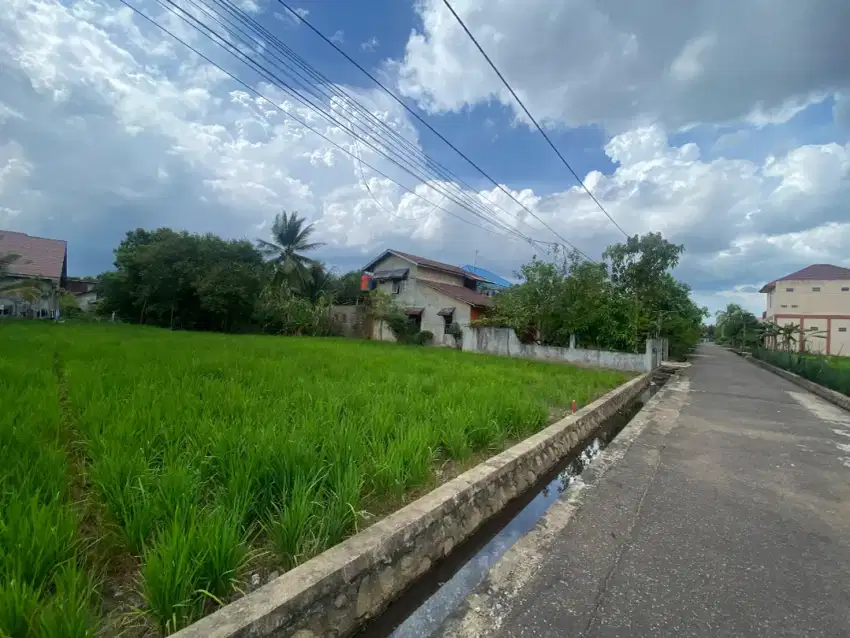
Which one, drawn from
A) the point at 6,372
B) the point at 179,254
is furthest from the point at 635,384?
the point at 179,254

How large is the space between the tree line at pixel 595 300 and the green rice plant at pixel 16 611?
49.5 feet

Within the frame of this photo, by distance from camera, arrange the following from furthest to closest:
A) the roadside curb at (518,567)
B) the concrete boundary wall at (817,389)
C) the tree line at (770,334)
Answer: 1. the tree line at (770,334)
2. the concrete boundary wall at (817,389)
3. the roadside curb at (518,567)

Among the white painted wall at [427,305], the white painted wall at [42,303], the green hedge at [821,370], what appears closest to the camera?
the green hedge at [821,370]

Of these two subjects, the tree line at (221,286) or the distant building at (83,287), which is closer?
the tree line at (221,286)


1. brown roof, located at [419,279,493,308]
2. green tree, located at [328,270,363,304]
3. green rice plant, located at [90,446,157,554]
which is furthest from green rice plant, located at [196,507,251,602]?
green tree, located at [328,270,363,304]

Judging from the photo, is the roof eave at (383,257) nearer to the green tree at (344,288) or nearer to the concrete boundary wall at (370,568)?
the green tree at (344,288)

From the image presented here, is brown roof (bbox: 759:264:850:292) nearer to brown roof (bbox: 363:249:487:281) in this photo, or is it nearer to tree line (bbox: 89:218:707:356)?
tree line (bbox: 89:218:707:356)

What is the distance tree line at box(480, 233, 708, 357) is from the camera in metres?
14.8

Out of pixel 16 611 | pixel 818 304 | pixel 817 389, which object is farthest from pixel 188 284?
pixel 818 304

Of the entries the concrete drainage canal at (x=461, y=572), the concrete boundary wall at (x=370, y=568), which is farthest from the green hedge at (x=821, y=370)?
the concrete boundary wall at (x=370, y=568)

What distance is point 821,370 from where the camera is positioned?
12188 mm

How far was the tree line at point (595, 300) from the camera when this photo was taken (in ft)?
48.6

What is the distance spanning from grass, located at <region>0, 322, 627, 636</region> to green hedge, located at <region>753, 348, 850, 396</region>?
9.99 metres

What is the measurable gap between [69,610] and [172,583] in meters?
0.33
